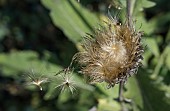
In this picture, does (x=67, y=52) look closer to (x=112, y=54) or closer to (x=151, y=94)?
(x=151, y=94)

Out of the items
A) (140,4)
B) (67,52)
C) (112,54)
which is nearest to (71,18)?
(67,52)

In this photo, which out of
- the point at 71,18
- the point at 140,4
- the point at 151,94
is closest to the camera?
the point at 140,4

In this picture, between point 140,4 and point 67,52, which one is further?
point 67,52

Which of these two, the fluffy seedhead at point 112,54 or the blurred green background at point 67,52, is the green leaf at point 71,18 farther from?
the fluffy seedhead at point 112,54

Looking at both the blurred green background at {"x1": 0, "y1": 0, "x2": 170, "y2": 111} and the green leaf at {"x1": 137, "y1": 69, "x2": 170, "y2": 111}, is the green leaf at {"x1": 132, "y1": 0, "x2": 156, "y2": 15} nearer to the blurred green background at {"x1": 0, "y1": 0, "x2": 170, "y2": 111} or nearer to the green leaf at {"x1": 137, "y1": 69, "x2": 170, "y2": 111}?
the blurred green background at {"x1": 0, "y1": 0, "x2": 170, "y2": 111}

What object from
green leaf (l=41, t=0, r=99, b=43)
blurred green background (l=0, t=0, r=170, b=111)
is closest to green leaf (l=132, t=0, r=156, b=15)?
blurred green background (l=0, t=0, r=170, b=111)

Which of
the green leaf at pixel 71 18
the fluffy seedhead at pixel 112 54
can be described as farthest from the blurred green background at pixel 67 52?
the fluffy seedhead at pixel 112 54
